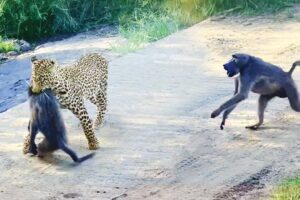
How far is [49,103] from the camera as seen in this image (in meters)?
7.85

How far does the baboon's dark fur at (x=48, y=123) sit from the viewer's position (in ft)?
25.6

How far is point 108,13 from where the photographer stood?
15.1 meters

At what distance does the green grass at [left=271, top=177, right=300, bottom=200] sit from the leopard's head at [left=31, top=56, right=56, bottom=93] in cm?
259

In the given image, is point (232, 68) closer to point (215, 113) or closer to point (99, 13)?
point (215, 113)

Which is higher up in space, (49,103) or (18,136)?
(49,103)

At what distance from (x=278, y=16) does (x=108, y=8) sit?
3.78 meters

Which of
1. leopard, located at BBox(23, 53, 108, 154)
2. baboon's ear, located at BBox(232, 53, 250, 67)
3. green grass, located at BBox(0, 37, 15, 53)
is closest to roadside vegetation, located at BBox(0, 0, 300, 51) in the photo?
green grass, located at BBox(0, 37, 15, 53)

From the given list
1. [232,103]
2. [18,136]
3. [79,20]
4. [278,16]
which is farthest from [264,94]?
[79,20]

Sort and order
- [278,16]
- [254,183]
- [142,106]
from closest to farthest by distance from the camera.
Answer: [254,183] → [142,106] → [278,16]

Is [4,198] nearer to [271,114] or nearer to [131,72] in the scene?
[271,114]

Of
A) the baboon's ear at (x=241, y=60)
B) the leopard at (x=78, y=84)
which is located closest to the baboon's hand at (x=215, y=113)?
the baboon's ear at (x=241, y=60)

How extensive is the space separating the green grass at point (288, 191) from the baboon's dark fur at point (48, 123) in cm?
204

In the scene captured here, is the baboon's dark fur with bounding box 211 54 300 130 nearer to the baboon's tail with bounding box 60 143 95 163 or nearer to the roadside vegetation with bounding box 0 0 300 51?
the baboon's tail with bounding box 60 143 95 163

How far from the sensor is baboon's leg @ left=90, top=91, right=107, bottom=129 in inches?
342
